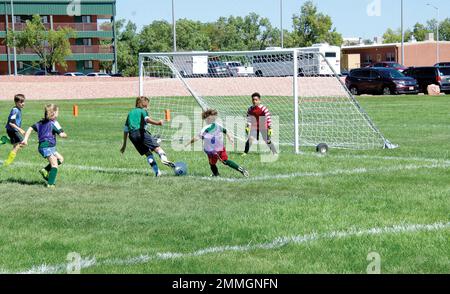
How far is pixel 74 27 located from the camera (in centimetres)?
8269

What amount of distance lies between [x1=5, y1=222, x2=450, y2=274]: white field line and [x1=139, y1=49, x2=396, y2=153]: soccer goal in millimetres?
8044

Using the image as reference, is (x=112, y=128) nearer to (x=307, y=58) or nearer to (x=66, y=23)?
(x=307, y=58)

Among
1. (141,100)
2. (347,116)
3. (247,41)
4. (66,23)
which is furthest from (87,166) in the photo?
(247,41)

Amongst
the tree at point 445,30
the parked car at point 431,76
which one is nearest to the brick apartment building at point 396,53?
the tree at point 445,30

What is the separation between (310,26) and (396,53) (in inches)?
691

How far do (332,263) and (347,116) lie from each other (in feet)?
64.4

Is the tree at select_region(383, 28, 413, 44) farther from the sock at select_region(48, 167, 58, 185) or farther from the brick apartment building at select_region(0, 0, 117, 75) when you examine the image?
the sock at select_region(48, 167, 58, 185)

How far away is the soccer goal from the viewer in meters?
18.3

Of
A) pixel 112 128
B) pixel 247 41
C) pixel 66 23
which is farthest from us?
pixel 247 41

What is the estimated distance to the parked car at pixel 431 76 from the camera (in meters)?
45.9

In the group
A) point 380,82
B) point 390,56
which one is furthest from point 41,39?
point 390,56

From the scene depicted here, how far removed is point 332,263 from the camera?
283 inches

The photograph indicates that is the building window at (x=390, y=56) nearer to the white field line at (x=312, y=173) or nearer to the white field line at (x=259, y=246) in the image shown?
the white field line at (x=312, y=173)

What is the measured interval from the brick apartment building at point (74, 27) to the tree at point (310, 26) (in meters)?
20.6
